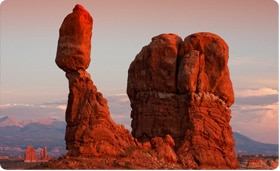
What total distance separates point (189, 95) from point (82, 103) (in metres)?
10.2

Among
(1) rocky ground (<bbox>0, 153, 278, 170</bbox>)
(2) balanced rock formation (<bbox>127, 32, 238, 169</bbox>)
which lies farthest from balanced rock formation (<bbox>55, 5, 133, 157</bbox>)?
(2) balanced rock formation (<bbox>127, 32, 238, 169</bbox>)

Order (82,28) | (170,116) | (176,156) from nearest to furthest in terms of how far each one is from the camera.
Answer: (82,28), (176,156), (170,116)

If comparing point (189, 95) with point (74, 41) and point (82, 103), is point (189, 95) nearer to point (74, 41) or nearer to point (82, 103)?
point (82, 103)

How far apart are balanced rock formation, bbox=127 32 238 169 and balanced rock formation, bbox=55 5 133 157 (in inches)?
298

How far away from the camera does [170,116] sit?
6138 cm

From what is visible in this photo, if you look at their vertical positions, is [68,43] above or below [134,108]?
above

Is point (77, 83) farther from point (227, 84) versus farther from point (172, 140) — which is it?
point (227, 84)

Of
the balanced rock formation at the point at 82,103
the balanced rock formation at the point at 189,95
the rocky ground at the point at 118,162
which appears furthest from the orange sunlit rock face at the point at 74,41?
the balanced rock formation at the point at 189,95

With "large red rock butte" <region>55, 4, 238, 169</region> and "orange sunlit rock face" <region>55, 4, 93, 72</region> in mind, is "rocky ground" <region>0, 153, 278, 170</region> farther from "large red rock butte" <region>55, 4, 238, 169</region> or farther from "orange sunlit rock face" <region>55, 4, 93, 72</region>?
"orange sunlit rock face" <region>55, 4, 93, 72</region>

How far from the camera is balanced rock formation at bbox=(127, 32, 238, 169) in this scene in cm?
5988

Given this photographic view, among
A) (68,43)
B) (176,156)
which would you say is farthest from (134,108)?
(68,43)

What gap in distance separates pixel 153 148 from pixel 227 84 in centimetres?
1038

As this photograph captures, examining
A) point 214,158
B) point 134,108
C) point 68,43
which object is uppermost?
point 68,43

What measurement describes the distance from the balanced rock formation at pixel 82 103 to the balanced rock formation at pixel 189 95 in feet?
24.9
